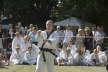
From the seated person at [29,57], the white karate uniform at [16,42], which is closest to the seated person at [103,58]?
the seated person at [29,57]

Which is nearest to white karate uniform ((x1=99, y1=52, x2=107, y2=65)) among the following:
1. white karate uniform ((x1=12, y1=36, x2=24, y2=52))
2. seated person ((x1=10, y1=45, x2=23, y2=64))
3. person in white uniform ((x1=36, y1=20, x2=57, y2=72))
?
seated person ((x1=10, y1=45, x2=23, y2=64))

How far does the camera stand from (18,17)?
3350 cm

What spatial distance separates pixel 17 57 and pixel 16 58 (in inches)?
2.3

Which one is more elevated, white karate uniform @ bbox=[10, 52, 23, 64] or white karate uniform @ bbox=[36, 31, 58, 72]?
white karate uniform @ bbox=[36, 31, 58, 72]

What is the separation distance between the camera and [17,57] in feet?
39.8

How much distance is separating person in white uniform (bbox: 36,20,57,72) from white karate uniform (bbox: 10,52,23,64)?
209 inches

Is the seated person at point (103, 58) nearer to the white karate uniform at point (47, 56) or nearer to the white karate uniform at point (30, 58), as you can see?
the white karate uniform at point (30, 58)

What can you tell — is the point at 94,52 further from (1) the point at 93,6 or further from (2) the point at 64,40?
(1) the point at 93,6

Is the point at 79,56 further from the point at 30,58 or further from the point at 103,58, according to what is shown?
the point at 30,58

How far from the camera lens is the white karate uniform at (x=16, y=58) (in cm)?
1191

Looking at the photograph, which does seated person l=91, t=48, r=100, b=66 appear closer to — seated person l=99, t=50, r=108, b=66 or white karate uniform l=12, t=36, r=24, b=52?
seated person l=99, t=50, r=108, b=66

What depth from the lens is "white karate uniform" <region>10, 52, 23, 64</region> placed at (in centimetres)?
1191

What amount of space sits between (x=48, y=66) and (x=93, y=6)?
186 inches

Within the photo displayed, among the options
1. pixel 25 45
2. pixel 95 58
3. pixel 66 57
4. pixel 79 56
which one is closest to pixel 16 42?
pixel 25 45
